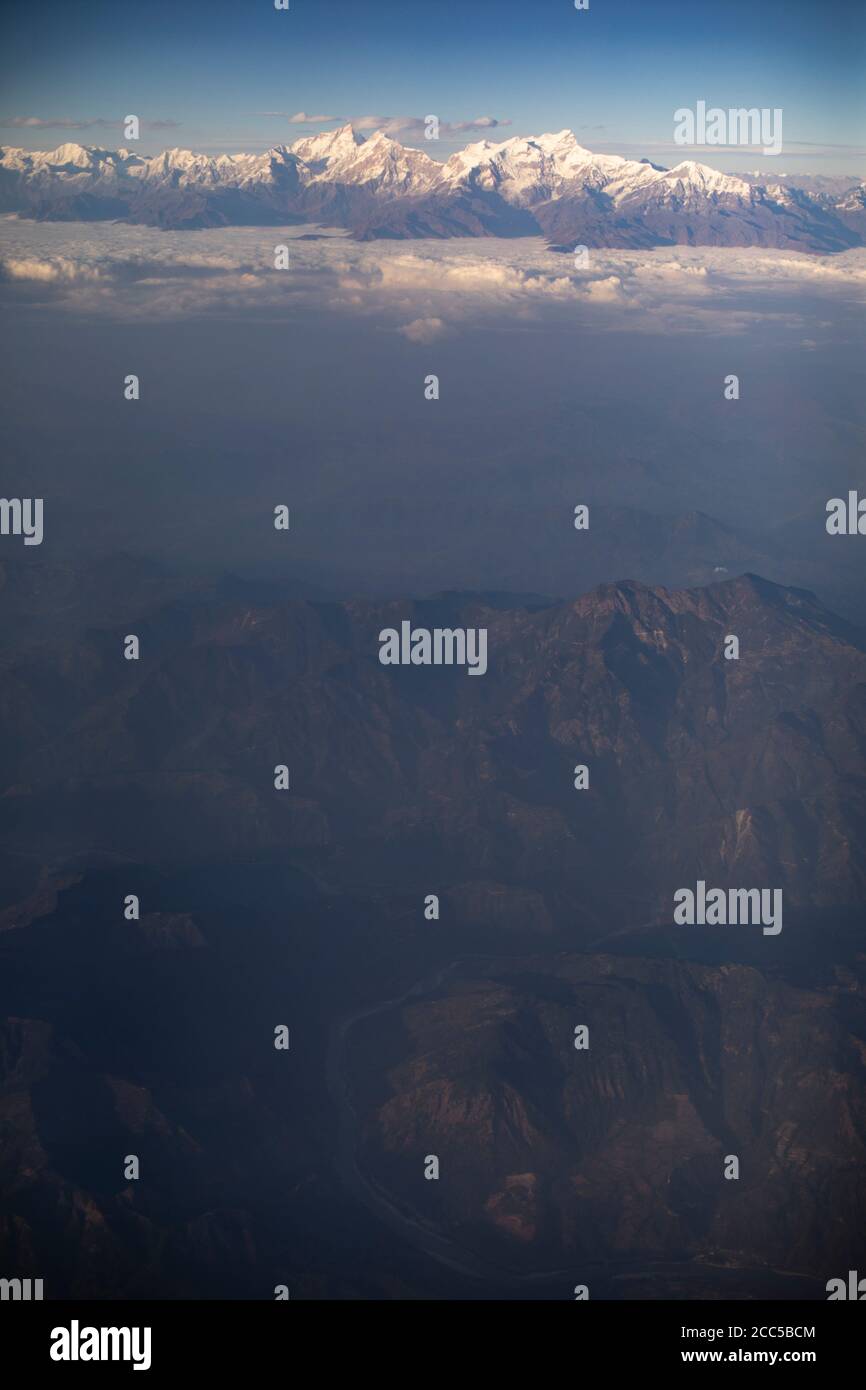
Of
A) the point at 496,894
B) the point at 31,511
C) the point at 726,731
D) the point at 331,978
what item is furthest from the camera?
the point at 31,511

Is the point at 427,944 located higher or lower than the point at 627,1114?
higher

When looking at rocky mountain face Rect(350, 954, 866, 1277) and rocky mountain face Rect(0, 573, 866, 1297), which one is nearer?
rocky mountain face Rect(0, 573, 866, 1297)

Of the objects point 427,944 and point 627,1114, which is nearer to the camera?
point 627,1114

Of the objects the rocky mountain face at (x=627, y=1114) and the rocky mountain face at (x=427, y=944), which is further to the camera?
the rocky mountain face at (x=627, y=1114)

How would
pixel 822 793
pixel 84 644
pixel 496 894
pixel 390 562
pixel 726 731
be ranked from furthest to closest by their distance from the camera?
pixel 390 562 < pixel 84 644 < pixel 726 731 < pixel 822 793 < pixel 496 894

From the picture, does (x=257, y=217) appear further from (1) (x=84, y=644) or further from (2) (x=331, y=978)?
(2) (x=331, y=978)

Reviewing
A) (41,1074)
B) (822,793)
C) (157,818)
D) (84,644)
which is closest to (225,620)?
(84,644)

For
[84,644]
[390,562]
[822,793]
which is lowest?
[822,793]

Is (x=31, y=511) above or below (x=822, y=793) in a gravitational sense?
above
